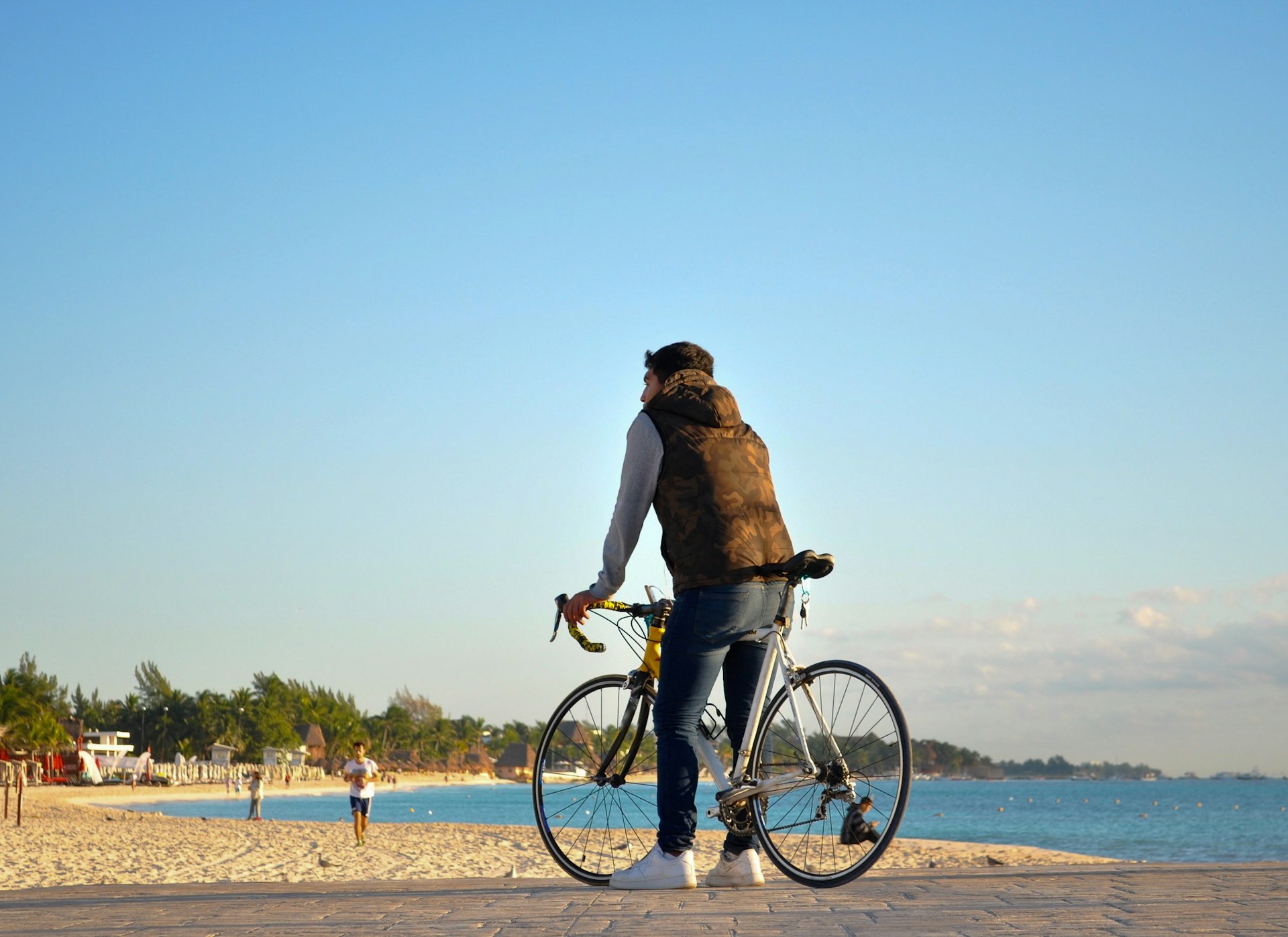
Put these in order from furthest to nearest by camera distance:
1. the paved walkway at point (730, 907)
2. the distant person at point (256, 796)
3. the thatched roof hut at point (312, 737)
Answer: the thatched roof hut at point (312, 737), the distant person at point (256, 796), the paved walkway at point (730, 907)

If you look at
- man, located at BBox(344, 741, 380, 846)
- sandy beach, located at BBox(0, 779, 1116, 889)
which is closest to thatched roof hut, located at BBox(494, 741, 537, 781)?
sandy beach, located at BBox(0, 779, 1116, 889)

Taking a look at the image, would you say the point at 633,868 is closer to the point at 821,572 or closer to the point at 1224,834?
the point at 821,572

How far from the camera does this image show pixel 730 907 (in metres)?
3.97

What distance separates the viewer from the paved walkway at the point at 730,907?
136 inches

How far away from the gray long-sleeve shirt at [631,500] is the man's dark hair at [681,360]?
1.07 ft

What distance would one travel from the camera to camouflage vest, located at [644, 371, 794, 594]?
4.58 m

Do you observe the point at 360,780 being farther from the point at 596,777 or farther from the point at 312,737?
the point at 312,737

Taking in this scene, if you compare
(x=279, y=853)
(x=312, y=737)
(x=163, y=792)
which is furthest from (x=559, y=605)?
(x=312, y=737)

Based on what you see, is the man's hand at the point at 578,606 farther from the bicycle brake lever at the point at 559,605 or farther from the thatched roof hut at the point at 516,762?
the thatched roof hut at the point at 516,762

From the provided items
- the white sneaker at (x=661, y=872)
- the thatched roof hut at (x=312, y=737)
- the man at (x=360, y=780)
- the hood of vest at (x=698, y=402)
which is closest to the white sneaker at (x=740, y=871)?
the white sneaker at (x=661, y=872)

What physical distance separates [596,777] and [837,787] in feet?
4.49

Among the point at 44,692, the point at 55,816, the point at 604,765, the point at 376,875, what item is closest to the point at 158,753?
the point at 44,692

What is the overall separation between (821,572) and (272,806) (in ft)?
300

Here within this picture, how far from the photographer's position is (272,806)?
88375 mm
